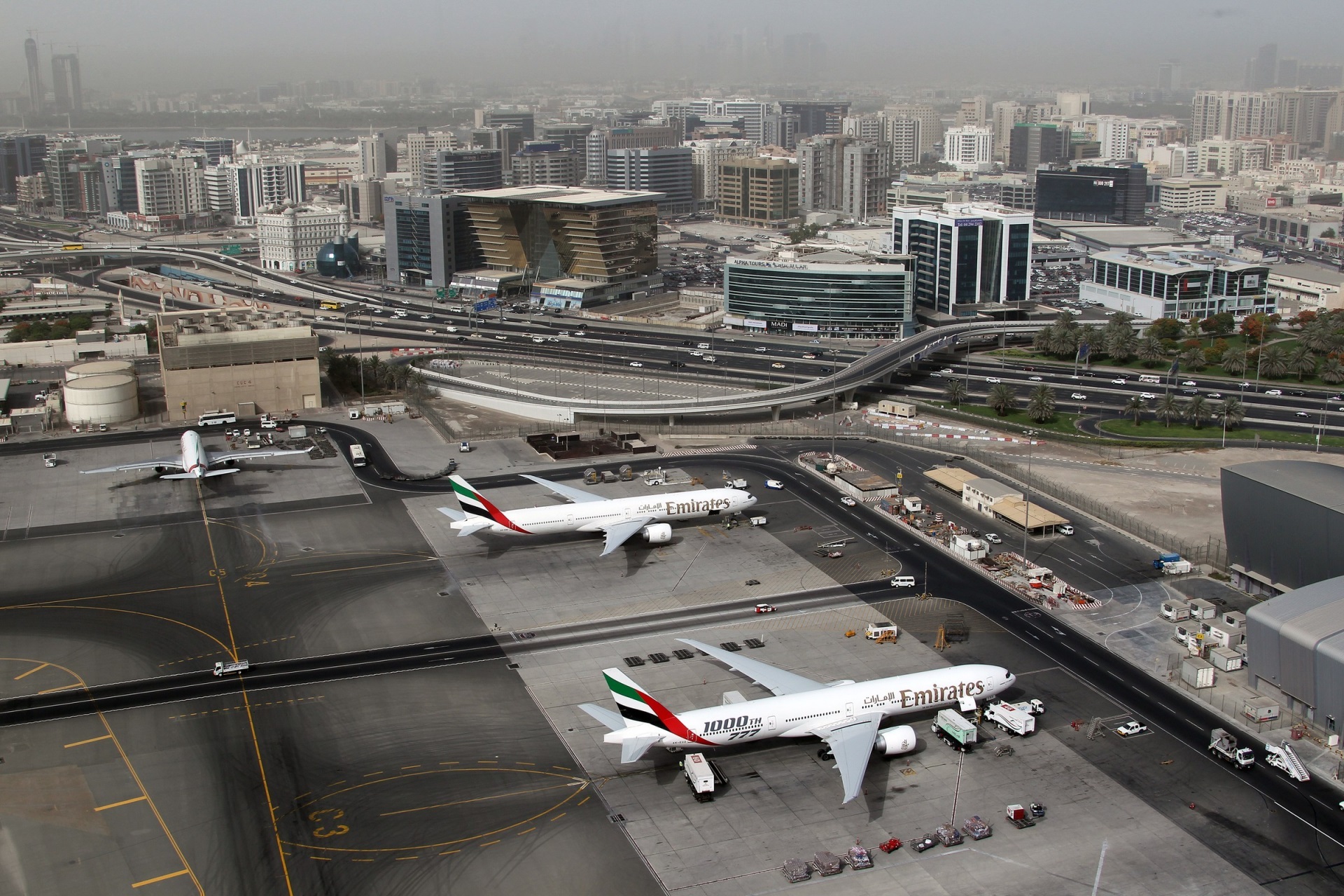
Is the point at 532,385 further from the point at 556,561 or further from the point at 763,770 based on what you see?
the point at 763,770

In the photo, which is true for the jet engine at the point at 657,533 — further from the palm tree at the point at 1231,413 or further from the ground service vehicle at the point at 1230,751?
the palm tree at the point at 1231,413

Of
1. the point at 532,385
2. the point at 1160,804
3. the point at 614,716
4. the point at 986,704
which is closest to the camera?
the point at 1160,804

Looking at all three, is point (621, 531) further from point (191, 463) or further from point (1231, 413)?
point (1231, 413)

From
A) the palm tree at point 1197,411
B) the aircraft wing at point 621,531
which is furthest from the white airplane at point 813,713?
the palm tree at point 1197,411

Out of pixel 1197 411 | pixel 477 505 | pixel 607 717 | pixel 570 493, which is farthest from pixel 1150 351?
pixel 607 717

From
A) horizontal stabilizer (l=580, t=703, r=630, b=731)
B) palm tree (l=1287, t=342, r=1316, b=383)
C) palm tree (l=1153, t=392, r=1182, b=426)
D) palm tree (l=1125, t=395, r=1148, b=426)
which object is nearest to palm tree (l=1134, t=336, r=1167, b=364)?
palm tree (l=1287, t=342, r=1316, b=383)

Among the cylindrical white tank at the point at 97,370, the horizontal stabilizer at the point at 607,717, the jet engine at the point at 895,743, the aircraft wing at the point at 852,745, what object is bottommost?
the jet engine at the point at 895,743

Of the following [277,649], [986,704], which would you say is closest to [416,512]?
[277,649]

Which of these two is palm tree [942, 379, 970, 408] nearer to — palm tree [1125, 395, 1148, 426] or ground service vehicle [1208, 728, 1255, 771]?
palm tree [1125, 395, 1148, 426]
